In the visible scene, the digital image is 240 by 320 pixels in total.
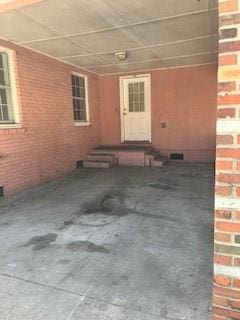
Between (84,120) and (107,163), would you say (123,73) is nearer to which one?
(84,120)

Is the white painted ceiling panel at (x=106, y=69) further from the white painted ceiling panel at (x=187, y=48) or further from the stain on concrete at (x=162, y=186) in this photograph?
the stain on concrete at (x=162, y=186)

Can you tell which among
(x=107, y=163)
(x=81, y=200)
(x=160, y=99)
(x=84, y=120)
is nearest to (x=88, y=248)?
(x=81, y=200)

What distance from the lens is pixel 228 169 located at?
1.25 meters

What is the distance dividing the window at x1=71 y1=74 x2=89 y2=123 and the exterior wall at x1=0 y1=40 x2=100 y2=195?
1.08 ft

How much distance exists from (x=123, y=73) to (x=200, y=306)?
6.83 meters

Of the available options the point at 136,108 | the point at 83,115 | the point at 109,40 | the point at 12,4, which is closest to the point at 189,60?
the point at 136,108

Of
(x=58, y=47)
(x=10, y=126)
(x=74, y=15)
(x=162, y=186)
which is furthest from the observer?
(x=162, y=186)

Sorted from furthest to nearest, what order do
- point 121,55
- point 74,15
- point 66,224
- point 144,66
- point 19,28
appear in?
point 144,66
point 121,55
point 19,28
point 74,15
point 66,224

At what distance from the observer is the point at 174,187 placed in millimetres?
4852

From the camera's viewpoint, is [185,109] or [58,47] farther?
[185,109]

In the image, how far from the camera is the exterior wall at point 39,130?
4.54 meters

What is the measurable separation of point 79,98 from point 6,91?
103 inches

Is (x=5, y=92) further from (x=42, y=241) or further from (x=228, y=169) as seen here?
(x=228, y=169)

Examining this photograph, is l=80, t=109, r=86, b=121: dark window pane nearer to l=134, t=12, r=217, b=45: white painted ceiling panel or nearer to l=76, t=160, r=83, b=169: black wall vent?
l=76, t=160, r=83, b=169: black wall vent
